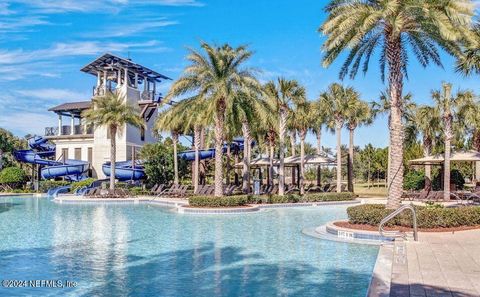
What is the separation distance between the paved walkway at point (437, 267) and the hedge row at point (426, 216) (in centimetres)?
123

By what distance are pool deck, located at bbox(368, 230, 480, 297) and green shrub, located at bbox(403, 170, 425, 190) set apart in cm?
2469

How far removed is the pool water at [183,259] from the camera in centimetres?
772

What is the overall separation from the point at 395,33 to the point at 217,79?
1001 centimetres

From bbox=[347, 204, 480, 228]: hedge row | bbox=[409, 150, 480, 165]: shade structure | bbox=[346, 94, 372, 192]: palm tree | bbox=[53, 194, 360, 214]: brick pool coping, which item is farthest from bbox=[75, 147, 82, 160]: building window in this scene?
bbox=[347, 204, 480, 228]: hedge row

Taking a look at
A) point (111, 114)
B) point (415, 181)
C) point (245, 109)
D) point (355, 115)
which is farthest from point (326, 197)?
point (111, 114)

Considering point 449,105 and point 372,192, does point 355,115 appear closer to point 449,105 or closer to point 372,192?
point 449,105

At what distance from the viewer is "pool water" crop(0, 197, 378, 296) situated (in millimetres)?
7719

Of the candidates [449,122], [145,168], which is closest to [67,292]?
[449,122]

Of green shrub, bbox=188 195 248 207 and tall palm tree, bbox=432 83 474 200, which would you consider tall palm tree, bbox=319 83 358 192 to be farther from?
green shrub, bbox=188 195 248 207

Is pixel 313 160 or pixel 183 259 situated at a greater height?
pixel 313 160

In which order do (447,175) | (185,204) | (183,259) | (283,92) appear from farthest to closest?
(283,92) → (447,175) → (185,204) → (183,259)

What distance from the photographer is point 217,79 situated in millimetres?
21812

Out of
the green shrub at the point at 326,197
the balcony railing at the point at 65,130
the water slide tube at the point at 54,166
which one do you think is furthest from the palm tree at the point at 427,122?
the balcony railing at the point at 65,130

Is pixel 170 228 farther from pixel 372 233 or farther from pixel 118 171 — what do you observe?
pixel 118 171
